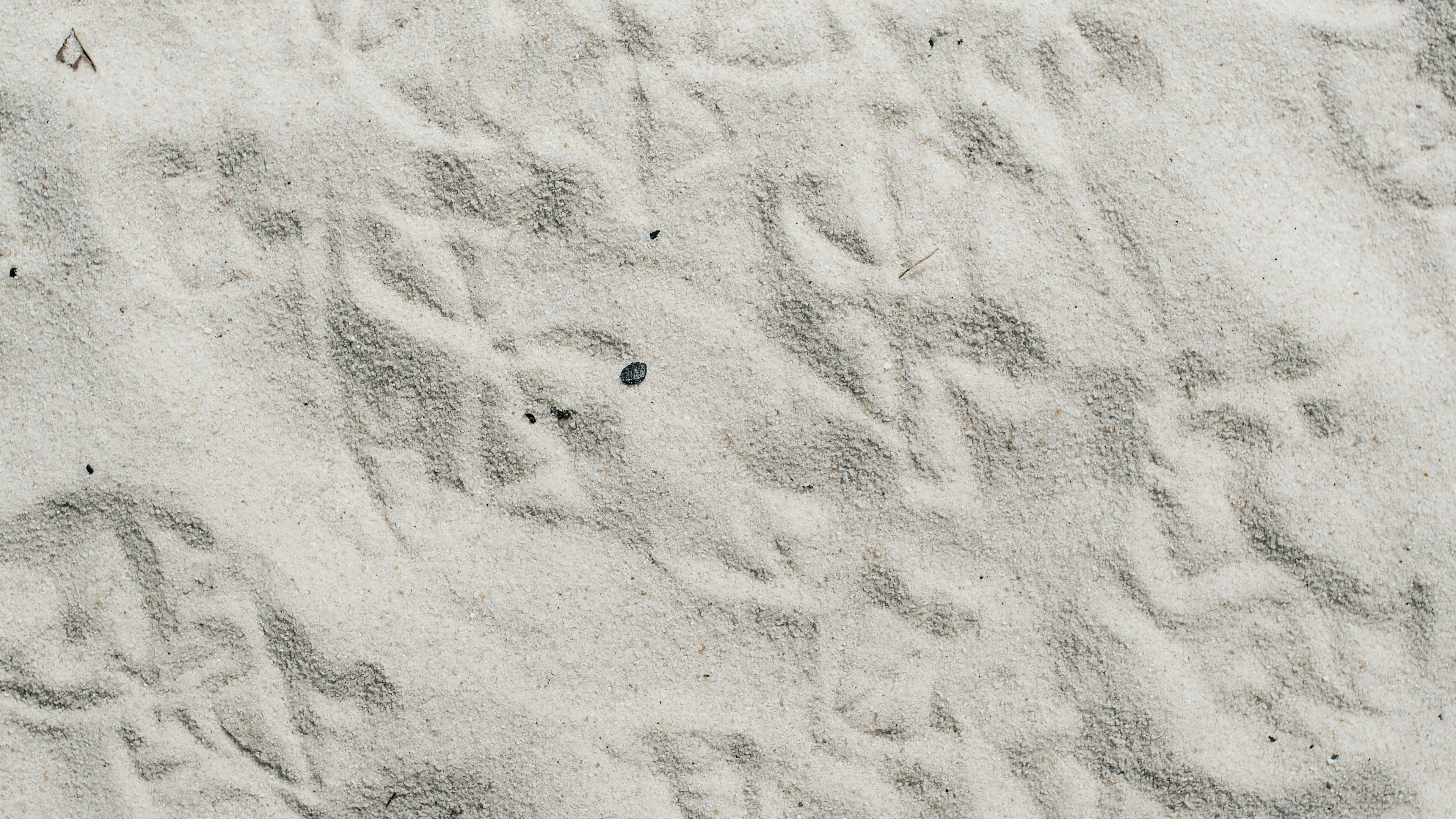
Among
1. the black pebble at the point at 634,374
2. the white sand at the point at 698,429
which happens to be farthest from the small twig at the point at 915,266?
the black pebble at the point at 634,374

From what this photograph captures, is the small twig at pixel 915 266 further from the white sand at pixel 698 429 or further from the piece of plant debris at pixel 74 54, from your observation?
the piece of plant debris at pixel 74 54

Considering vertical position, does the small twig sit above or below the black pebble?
above

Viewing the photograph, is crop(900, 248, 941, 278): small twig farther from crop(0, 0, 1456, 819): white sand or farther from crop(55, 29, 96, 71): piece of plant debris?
crop(55, 29, 96, 71): piece of plant debris

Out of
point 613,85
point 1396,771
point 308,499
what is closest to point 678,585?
point 308,499

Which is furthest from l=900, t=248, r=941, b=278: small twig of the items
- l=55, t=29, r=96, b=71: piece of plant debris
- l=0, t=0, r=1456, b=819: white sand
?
l=55, t=29, r=96, b=71: piece of plant debris

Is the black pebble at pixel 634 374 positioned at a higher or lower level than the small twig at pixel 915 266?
lower

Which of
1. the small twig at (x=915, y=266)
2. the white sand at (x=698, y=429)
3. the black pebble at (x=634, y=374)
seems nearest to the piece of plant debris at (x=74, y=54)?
the white sand at (x=698, y=429)
